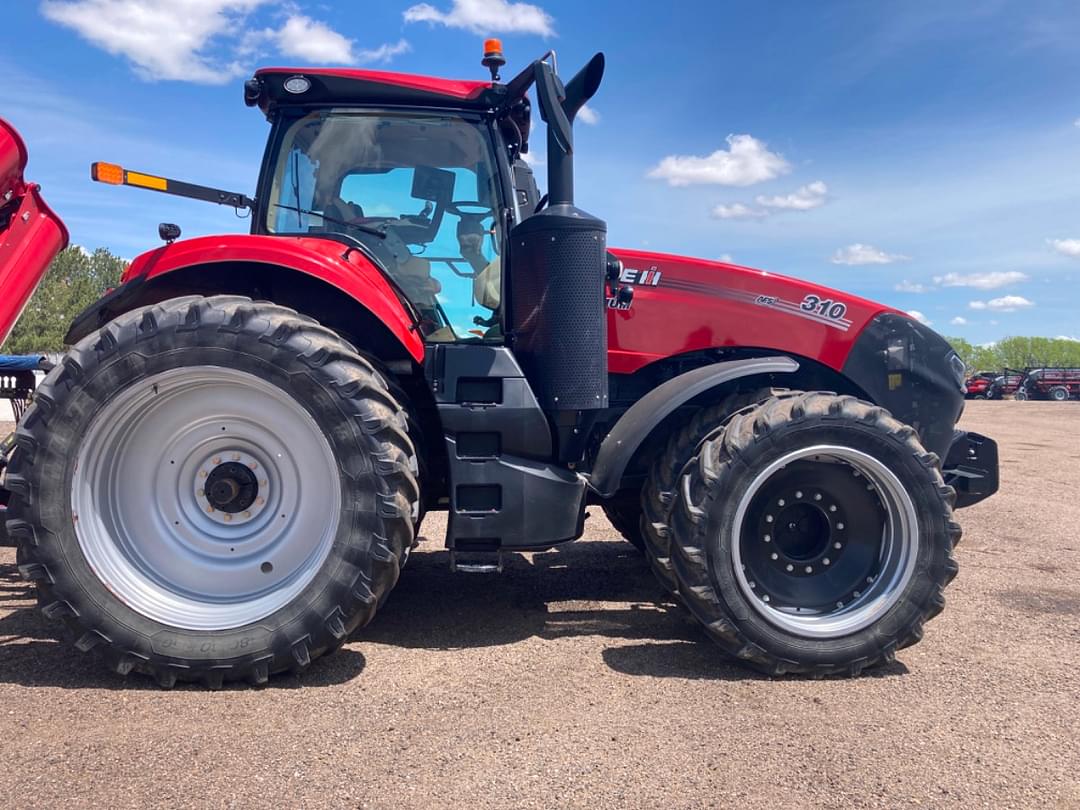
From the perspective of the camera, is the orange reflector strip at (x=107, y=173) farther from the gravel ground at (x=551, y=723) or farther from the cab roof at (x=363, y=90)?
the gravel ground at (x=551, y=723)

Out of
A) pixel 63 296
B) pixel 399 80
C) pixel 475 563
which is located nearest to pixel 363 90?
pixel 399 80

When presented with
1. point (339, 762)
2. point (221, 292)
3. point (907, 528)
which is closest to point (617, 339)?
point (907, 528)

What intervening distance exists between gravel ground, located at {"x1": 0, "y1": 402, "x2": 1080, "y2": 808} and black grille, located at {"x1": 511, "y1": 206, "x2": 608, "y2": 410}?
115 centimetres

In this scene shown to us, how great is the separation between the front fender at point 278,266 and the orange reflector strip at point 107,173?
42 centimetres

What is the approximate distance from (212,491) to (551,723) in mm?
1649

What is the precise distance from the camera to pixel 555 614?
13.0ft

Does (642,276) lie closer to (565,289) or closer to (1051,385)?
(565,289)

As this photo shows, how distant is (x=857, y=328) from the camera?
4020 millimetres

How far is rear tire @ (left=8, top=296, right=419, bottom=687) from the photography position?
294 centimetres

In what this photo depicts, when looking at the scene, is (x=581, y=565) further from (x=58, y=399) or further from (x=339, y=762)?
(x=58, y=399)

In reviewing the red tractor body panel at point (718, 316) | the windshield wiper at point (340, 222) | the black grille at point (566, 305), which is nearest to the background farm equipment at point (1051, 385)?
the red tractor body panel at point (718, 316)

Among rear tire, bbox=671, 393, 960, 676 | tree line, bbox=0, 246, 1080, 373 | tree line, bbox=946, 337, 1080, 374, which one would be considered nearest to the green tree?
tree line, bbox=0, 246, 1080, 373

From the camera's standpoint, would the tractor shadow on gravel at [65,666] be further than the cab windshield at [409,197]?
No

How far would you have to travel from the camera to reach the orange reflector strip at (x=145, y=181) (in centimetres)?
370
